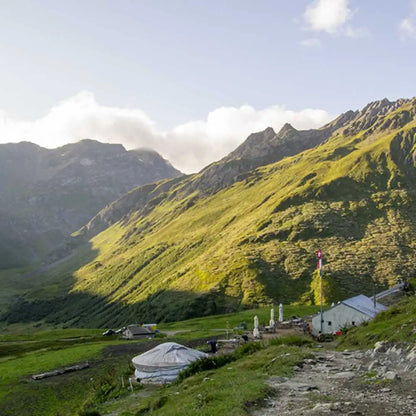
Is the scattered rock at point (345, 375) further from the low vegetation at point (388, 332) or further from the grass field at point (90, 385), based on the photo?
the low vegetation at point (388, 332)

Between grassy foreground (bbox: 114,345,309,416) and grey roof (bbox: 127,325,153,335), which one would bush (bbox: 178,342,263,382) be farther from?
grey roof (bbox: 127,325,153,335)

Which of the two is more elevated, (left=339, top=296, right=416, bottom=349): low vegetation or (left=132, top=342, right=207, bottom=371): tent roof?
(left=339, top=296, right=416, bottom=349): low vegetation

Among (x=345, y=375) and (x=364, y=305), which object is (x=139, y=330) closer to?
(x=364, y=305)

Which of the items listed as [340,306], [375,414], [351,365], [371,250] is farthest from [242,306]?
[375,414]

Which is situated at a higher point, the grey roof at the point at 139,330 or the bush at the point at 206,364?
the bush at the point at 206,364

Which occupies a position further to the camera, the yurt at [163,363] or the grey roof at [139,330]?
the grey roof at [139,330]

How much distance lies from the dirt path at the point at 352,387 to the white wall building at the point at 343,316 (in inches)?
1173

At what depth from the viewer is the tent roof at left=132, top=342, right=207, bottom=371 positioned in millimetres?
37031

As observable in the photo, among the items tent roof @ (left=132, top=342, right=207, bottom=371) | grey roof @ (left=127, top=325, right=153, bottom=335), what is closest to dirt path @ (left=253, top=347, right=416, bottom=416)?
tent roof @ (left=132, top=342, right=207, bottom=371)

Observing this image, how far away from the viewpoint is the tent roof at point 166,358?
121ft

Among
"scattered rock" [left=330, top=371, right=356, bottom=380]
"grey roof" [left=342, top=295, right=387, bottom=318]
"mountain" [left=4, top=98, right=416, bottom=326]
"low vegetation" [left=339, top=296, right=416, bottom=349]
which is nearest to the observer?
"scattered rock" [left=330, top=371, right=356, bottom=380]

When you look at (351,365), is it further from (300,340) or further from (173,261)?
(173,261)

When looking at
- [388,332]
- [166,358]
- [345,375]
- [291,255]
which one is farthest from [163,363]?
[291,255]

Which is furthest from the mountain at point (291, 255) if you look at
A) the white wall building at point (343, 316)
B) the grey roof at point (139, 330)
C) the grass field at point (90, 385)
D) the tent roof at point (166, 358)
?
the tent roof at point (166, 358)
